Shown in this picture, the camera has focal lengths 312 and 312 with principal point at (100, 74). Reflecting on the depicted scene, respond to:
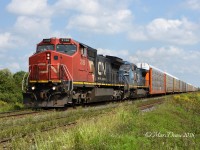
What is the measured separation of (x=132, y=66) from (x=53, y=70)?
16.3 metres

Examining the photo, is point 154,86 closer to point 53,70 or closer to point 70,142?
point 53,70

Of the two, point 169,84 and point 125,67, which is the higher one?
point 125,67

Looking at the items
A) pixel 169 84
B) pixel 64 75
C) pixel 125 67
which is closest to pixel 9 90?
pixel 125 67

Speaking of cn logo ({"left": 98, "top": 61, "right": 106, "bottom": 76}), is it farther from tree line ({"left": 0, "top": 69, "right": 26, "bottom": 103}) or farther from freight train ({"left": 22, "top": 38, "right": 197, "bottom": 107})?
tree line ({"left": 0, "top": 69, "right": 26, "bottom": 103})

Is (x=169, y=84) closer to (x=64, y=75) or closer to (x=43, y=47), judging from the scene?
(x=43, y=47)

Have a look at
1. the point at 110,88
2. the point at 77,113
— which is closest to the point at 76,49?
the point at 77,113

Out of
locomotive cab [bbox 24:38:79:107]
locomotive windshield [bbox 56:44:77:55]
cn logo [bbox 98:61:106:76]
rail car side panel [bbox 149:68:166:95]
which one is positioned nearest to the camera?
locomotive cab [bbox 24:38:79:107]

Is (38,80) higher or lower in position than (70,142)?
higher

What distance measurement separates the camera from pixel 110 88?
2528cm

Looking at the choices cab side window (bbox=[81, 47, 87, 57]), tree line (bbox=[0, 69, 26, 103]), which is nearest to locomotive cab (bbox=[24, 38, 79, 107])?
cab side window (bbox=[81, 47, 87, 57])

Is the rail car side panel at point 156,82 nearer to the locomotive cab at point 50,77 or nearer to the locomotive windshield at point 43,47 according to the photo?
the locomotive windshield at point 43,47

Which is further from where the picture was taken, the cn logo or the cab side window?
the cn logo

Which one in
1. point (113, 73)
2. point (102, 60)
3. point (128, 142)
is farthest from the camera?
point (113, 73)

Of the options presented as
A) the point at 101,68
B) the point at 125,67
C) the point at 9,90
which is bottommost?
the point at 9,90
